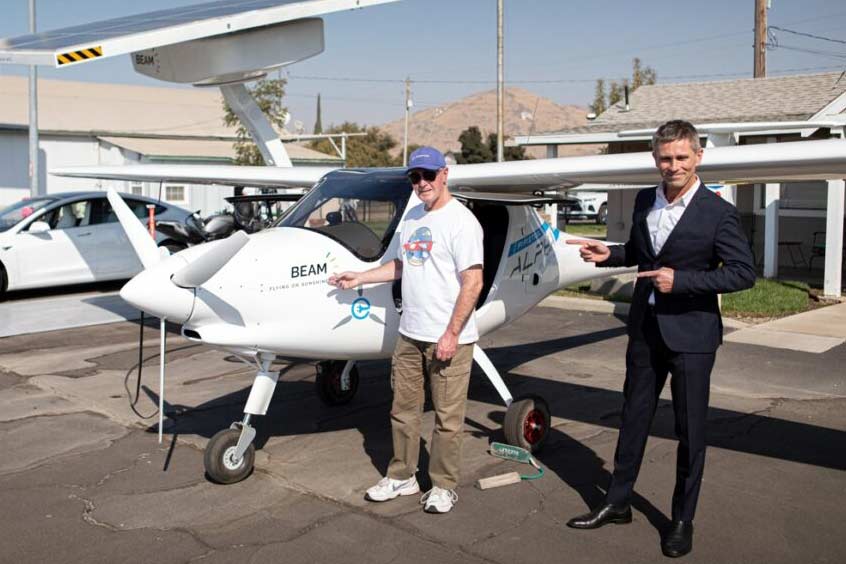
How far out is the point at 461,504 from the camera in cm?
489

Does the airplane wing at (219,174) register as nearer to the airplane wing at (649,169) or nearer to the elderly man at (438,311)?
the airplane wing at (649,169)

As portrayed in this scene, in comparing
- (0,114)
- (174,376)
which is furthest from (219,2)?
(0,114)

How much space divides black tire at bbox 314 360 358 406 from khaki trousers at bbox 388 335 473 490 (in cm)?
215

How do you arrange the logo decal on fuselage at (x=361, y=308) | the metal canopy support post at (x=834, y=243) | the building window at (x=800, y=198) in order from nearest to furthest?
the logo decal on fuselage at (x=361, y=308) → the metal canopy support post at (x=834, y=243) → the building window at (x=800, y=198)

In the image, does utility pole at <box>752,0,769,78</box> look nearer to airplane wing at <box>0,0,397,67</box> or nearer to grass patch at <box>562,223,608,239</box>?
grass patch at <box>562,223,608,239</box>

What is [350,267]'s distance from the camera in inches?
211

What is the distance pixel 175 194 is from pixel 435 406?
28147 mm

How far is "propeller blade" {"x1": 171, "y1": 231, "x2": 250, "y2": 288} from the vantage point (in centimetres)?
474

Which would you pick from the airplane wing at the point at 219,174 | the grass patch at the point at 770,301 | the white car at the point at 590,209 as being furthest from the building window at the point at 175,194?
the grass patch at the point at 770,301

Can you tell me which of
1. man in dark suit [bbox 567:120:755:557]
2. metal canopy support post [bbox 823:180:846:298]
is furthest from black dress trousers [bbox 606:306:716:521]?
metal canopy support post [bbox 823:180:846:298]

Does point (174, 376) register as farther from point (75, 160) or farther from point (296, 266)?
point (75, 160)

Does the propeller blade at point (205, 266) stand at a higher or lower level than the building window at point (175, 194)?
lower

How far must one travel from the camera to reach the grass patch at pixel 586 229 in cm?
2935

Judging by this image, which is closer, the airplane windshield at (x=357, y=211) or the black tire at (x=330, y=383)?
the airplane windshield at (x=357, y=211)
